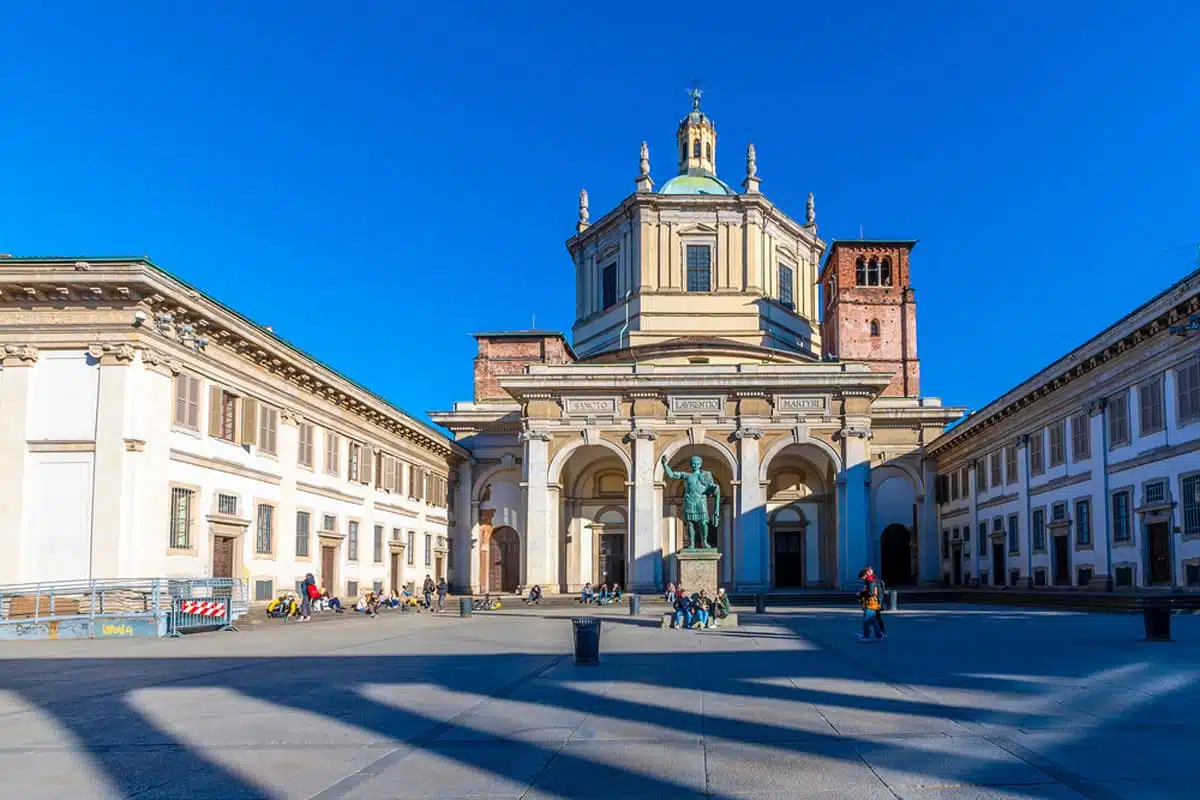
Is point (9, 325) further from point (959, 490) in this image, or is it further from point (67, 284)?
point (959, 490)

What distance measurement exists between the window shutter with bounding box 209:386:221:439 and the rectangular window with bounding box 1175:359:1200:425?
88.5ft

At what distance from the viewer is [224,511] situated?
31.0 m

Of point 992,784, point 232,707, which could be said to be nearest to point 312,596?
point 232,707

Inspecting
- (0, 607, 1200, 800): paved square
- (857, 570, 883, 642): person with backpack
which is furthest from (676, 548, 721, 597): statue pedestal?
(0, 607, 1200, 800): paved square

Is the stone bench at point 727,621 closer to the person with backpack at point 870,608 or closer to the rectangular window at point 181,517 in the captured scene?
the person with backpack at point 870,608

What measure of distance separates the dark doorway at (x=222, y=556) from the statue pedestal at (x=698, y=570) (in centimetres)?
1377

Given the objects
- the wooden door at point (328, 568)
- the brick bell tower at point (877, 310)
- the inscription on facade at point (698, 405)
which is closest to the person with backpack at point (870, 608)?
the wooden door at point (328, 568)

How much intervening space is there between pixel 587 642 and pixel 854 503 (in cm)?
3434

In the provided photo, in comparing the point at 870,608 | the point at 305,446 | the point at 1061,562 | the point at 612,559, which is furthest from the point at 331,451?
the point at 1061,562

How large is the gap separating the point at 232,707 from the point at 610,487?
44.6m

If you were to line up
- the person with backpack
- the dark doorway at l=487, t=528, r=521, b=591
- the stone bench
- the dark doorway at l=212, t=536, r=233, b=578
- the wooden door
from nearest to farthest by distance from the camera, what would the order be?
1. the person with backpack
2. the stone bench
3. the dark doorway at l=212, t=536, r=233, b=578
4. the wooden door
5. the dark doorway at l=487, t=528, r=521, b=591

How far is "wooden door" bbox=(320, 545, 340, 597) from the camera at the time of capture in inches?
1540

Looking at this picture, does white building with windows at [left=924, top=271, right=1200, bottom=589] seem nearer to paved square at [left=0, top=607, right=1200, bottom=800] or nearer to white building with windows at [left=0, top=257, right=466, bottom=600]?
paved square at [left=0, top=607, right=1200, bottom=800]

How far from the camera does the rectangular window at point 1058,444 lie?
127 ft
